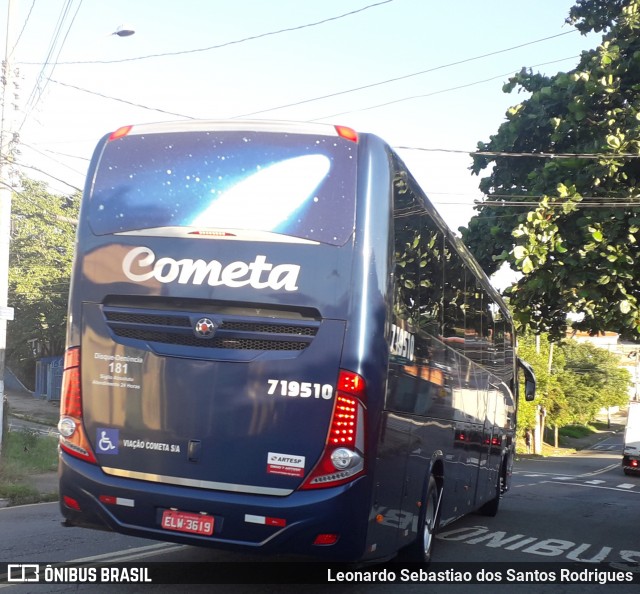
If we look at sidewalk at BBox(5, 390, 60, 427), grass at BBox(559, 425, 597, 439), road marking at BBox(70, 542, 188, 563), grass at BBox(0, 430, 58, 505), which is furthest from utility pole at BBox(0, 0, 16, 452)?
grass at BBox(559, 425, 597, 439)

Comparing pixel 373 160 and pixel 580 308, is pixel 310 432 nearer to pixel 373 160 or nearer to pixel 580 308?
pixel 373 160

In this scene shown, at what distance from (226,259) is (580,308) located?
8773mm

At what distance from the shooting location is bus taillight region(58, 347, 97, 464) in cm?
636

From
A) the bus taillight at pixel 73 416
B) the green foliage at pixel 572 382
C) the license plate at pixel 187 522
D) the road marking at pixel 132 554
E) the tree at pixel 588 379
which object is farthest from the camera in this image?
the tree at pixel 588 379

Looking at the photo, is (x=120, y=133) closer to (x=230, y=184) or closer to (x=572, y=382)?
(x=230, y=184)

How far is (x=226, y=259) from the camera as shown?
20.1 ft

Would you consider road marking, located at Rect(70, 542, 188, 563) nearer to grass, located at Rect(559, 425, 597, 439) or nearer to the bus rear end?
the bus rear end

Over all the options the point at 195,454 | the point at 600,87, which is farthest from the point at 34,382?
the point at 195,454

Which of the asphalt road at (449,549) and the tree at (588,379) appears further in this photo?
the tree at (588,379)

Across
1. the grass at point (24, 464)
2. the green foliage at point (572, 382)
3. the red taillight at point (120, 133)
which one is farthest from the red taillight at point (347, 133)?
the green foliage at point (572, 382)

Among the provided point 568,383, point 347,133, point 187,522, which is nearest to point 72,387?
point 187,522

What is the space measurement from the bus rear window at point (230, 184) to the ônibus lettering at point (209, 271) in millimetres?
265

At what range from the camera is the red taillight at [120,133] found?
6.87 metres

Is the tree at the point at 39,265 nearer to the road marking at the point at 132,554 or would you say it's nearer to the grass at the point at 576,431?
the road marking at the point at 132,554
